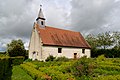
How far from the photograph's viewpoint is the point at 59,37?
3425cm

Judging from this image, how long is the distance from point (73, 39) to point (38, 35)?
832cm

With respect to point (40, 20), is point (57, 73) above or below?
below

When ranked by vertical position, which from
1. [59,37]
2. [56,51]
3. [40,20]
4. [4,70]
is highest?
[40,20]

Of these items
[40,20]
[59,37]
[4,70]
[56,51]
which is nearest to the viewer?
[4,70]

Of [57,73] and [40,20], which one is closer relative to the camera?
[57,73]

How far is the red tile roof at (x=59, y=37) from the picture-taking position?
31.9 m

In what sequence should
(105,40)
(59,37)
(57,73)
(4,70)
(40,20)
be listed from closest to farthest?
(57,73) → (4,70) → (40,20) → (59,37) → (105,40)

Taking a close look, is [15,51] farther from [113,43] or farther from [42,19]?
[113,43]

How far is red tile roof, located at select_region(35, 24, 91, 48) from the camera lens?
1257 inches

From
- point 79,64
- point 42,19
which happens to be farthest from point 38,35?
point 79,64

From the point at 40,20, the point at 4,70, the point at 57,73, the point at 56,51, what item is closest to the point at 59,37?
the point at 56,51

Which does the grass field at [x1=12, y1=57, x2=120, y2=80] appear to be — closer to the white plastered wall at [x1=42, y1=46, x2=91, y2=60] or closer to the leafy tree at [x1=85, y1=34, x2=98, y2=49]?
the white plastered wall at [x1=42, y1=46, x2=91, y2=60]

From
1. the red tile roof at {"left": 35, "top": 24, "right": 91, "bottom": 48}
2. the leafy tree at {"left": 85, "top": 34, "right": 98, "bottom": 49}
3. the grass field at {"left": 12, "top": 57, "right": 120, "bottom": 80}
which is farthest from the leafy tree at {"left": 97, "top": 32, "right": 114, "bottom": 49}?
the grass field at {"left": 12, "top": 57, "right": 120, "bottom": 80}

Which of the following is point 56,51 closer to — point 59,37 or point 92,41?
point 59,37
